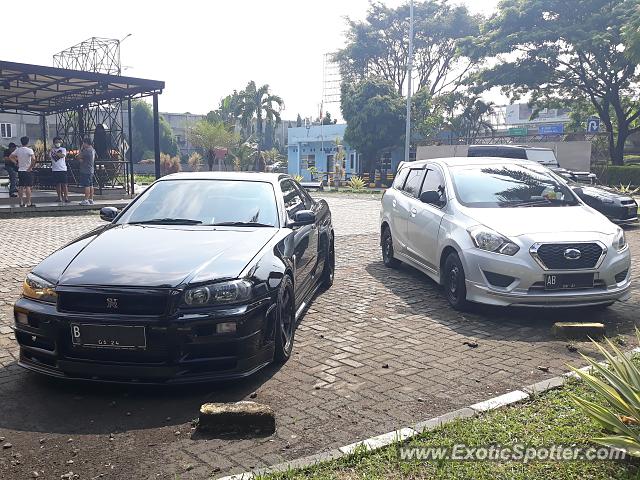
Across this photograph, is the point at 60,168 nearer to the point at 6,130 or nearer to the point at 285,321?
the point at 285,321

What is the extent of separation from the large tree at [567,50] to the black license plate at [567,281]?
2445cm

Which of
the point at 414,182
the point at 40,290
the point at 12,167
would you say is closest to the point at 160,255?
the point at 40,290

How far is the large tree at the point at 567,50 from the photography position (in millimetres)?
27141

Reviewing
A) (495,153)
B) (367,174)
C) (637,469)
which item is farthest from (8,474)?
(367,174)

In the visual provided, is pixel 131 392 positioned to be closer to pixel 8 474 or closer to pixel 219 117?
pixel 8 474

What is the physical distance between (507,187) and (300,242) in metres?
2.90

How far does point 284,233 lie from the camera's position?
16.6 feet

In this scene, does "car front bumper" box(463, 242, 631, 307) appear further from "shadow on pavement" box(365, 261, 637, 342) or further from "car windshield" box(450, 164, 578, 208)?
"car windshield" box(450, 164, 578, 208)

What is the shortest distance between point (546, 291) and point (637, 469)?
9.68 ft

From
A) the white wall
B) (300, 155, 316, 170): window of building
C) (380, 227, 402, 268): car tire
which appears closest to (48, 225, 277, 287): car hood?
(380, 227, 402, 268): car tire

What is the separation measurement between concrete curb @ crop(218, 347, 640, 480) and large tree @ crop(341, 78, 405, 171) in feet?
123

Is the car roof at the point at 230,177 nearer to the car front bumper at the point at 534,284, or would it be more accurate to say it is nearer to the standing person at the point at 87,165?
the car front bumper at the point at 534,284

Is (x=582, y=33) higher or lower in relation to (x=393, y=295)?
higher

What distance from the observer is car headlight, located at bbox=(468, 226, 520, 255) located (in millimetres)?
5867
